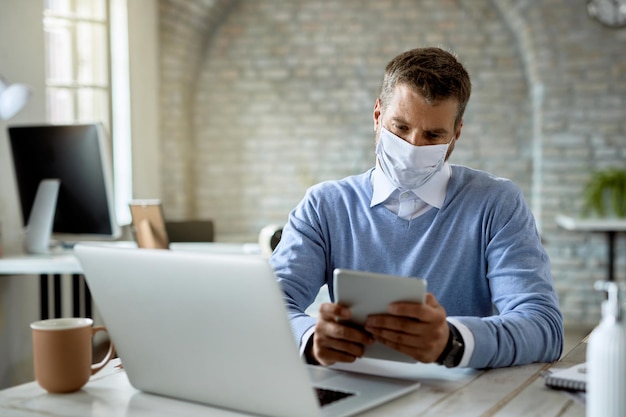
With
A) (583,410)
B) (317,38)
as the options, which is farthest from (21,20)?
(583,410)

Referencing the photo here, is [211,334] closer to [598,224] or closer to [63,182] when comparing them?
[63,182]

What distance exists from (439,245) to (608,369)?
32.4 inches

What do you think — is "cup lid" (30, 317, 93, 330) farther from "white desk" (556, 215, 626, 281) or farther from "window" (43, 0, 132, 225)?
"white desk" (556, 215, 626, 281)

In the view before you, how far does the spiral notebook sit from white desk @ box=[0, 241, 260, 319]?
76.1 inches

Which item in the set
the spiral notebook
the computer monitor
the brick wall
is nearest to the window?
the brick wall

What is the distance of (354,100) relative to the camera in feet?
19.8

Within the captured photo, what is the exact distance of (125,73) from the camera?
5.17 metres

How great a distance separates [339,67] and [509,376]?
490 centimetres

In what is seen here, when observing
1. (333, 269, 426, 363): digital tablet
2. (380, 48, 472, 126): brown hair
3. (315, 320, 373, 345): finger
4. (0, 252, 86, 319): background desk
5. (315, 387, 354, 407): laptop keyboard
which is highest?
(380, 48, 472, 126): brown hair

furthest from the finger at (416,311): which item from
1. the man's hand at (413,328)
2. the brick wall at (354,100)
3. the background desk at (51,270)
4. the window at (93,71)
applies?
the brick wall at (354,100)

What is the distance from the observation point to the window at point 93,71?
4.59 m

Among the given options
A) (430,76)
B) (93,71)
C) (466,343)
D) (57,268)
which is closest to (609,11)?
(93,71)

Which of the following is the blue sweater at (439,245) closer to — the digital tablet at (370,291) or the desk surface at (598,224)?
the digital tablet at (370,291)

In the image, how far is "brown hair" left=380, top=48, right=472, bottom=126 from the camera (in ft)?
5.49
